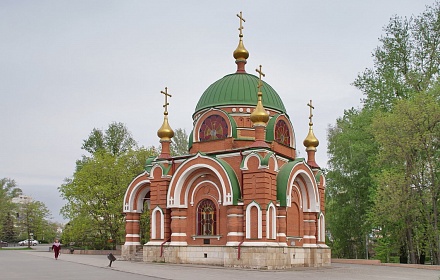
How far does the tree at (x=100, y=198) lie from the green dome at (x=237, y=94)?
Result: 32.4 feet

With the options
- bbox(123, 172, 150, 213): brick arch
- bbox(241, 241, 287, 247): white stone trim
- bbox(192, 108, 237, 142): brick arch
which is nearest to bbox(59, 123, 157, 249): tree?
bbox(123, 172, 150, 213): brick arch

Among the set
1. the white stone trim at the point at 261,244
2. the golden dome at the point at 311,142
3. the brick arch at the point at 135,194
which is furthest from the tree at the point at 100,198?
the white stone trim at the point at 261,244

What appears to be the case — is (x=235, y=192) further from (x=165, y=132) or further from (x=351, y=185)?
(x=351, y=185)

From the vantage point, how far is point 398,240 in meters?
26.8

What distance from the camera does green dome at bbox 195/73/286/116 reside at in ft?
81.5

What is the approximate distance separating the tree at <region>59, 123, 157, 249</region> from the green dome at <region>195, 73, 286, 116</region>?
32.4 ft

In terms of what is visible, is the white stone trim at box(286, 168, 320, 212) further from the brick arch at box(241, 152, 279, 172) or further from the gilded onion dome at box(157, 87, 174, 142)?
the gilded onion dome at box(157, 87, 174, 142)

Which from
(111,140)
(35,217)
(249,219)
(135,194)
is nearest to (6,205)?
(35,217)

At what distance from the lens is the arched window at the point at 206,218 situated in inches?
862

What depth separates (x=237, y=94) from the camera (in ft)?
81.8

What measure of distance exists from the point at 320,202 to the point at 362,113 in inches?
282

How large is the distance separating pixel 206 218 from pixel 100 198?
14466 millimetres

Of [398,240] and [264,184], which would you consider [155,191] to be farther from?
[398,240]

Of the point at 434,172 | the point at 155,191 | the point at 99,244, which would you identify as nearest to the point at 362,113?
the point at 434,172
